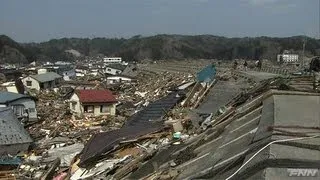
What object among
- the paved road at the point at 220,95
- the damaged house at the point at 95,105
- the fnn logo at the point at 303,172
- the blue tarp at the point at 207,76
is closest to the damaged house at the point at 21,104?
the damaged house at the point at 95,105

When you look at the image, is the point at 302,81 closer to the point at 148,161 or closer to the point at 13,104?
the point at 148,161

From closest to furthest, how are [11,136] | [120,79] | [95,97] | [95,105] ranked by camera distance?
[11,136] → [95,105] → [95,97] → [120,79]

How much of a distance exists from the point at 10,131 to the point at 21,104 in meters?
8.27

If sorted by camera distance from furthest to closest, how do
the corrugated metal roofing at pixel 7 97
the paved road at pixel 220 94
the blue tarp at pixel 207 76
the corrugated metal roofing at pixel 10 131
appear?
the corrugated metal roofing at pixel 7 97 → the blue tarp at pixel 207 76 → the corrugated metal roofing at pixel 10 131 → the paved road at pixel 220 94

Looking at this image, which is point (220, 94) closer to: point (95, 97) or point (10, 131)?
point (10, 131)

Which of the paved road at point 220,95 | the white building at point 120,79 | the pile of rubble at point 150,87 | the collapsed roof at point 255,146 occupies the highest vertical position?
the collapsed roof at point 255,146

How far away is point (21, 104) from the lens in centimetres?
2842

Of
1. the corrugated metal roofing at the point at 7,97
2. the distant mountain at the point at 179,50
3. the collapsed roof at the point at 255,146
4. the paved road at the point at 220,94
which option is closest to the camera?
the collapsed roof at the point at 255,146

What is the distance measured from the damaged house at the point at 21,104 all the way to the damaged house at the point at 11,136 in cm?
657

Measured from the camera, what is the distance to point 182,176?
7207 mm

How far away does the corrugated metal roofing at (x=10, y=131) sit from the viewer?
19.8 m

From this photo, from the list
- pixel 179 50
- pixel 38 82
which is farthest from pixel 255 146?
pixel 179 50

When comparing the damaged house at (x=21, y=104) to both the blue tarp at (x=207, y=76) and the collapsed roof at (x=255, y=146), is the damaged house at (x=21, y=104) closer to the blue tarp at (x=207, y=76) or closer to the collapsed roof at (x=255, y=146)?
the blue tarp at (x=207, y=76)

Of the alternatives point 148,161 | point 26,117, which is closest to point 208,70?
point 26,117
